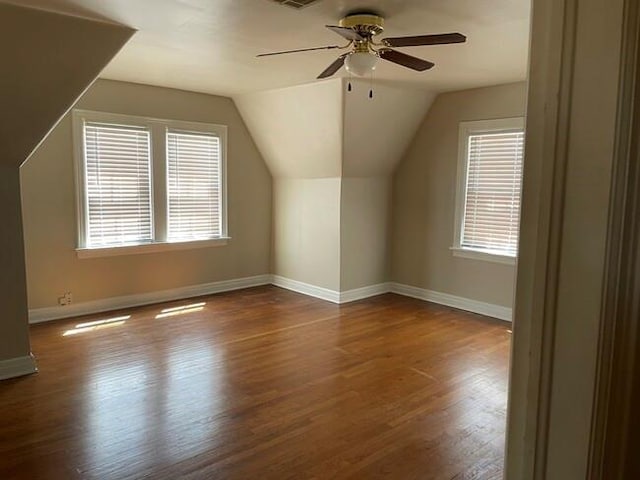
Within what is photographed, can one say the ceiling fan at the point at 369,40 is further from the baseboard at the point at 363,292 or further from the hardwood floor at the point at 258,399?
the baseboard at the point at 363,292

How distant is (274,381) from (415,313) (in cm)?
239

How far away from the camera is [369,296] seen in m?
6.24

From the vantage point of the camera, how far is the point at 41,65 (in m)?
2.98

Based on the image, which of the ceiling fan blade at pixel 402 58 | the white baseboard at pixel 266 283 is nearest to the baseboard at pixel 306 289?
the white baseboard at pixel 266 283

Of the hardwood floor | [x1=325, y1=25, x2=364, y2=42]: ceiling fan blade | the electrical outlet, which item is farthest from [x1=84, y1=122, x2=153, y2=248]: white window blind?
[x1=325, y1=25, x2=364, y2=42]: ceiling fan blade

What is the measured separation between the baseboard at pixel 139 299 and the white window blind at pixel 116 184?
65 cm

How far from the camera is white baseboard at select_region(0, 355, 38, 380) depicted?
355 centimetres

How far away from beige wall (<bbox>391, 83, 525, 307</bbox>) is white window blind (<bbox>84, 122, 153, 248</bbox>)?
313 cm

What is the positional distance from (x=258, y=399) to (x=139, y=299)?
2874 mm

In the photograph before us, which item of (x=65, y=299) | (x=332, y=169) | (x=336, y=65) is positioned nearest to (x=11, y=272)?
(x=65, y=299)

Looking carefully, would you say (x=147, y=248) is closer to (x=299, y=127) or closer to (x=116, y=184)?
(x=116, y=184)

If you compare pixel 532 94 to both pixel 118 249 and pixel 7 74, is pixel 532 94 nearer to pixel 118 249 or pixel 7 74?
pixel 7 74

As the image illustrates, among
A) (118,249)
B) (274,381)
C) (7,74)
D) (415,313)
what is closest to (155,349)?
(274,381)

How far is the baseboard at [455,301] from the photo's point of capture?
17.7 feet
